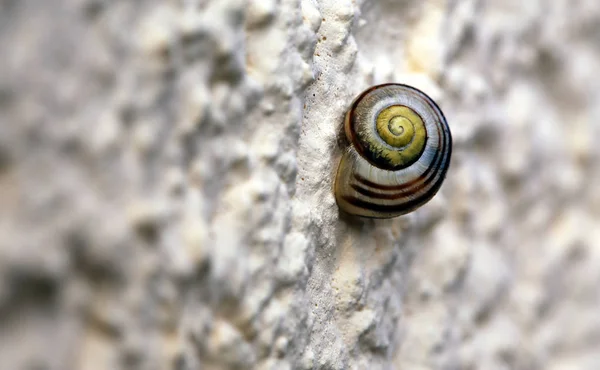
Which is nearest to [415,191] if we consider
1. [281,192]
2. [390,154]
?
[390,154]

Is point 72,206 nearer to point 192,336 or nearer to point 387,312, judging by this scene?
point 192,336

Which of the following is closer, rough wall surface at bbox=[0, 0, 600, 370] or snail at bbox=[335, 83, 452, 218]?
rough wall surface at bbox=[0, 0, 600, 370]

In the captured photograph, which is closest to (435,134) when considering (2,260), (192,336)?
(192,336)

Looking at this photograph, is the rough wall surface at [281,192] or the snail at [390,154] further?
the snail at [390,154]

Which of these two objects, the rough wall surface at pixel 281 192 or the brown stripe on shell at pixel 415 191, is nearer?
the rough wall surface at pixel 281 192

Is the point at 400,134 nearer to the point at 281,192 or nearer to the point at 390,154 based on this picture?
the point at 390,154

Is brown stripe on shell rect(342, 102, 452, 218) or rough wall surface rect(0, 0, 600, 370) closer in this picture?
rough wall surface rect(0, 0, 600, 370)
